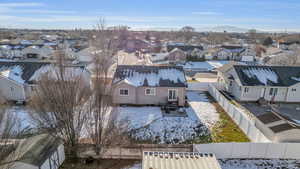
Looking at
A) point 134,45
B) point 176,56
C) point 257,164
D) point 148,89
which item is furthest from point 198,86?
point 134,45

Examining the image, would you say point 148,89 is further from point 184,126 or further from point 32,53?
point 32,53

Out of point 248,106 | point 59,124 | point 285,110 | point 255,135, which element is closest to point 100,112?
point 59,124

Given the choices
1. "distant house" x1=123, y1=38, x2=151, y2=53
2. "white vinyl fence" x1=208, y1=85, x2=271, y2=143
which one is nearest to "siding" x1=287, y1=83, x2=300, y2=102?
"white vinyl fence" x1=208, y1=85, x2=271, y2=143

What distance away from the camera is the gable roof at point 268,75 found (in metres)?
21.7

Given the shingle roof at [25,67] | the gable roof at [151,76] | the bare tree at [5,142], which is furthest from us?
the shingle roof at [25,67]

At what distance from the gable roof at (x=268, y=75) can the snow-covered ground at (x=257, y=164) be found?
11217 millimetres

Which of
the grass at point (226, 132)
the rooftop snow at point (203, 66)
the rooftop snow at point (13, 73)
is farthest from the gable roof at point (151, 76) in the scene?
the rooftop snow at point (203, 66)

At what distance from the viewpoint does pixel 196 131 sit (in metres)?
15.2

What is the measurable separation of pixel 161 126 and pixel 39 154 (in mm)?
9023

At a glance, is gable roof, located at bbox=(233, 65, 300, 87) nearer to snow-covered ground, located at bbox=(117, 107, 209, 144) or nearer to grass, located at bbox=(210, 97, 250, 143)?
grass, located at bbox=(210, 97, 250, 143)

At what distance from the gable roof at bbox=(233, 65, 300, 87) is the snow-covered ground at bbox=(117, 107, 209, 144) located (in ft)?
28.1

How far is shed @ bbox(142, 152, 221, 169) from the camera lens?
854 centimetres

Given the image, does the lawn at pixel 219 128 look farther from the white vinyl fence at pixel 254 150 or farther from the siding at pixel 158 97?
the white vinyl fence at pixel 254 150

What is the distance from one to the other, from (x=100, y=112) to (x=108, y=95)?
1020 millimetres
